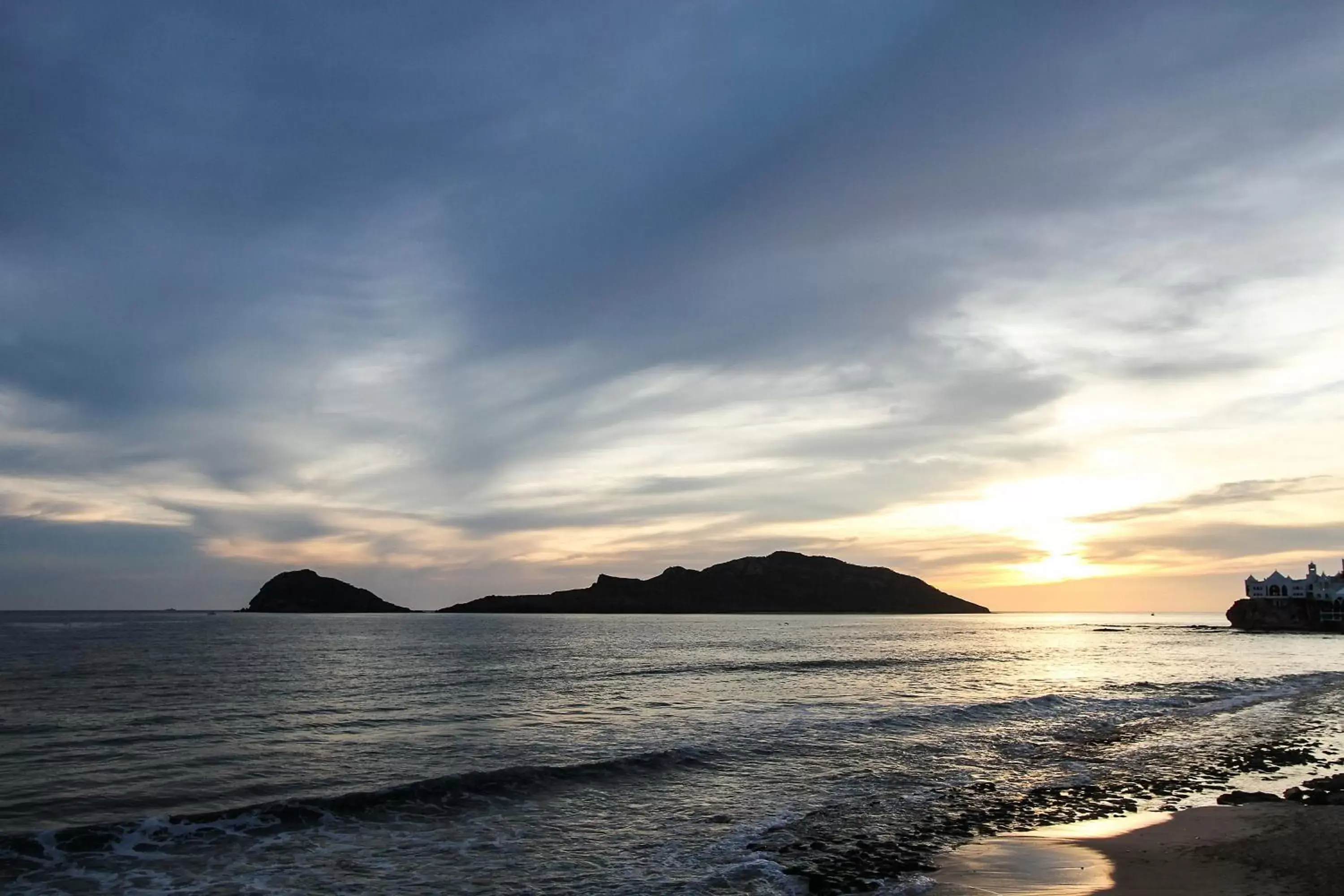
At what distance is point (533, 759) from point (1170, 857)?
19.8 metres

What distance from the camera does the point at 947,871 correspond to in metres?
17.1

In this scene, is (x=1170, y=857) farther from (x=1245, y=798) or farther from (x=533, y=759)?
(x=533, y=759)

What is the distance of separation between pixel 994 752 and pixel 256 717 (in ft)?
110

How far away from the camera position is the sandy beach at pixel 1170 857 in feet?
52.2

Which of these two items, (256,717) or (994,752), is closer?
(994,752)

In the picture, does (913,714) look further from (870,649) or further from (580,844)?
(870,649)

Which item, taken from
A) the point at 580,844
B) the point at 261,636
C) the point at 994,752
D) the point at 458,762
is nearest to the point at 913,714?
the point at 994,752

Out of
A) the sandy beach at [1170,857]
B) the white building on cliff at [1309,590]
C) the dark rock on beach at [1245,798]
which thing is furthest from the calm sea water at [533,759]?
the white building on cliff at [1309,590]

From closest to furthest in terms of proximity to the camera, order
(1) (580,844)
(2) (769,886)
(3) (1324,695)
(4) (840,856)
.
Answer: (2) (769,886) < (4) (840,856) < (1) (580,844) < (3) (1324,695)

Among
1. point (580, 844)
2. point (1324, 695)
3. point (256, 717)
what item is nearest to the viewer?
point (580, 844)

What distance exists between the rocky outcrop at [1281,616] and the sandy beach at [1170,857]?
180m

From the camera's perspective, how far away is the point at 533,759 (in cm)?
2930

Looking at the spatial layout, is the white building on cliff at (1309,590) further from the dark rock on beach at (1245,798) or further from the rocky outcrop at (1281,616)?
the dark rock on beach at (1245,798)

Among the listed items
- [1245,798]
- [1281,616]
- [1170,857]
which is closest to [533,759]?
[1170,857]
